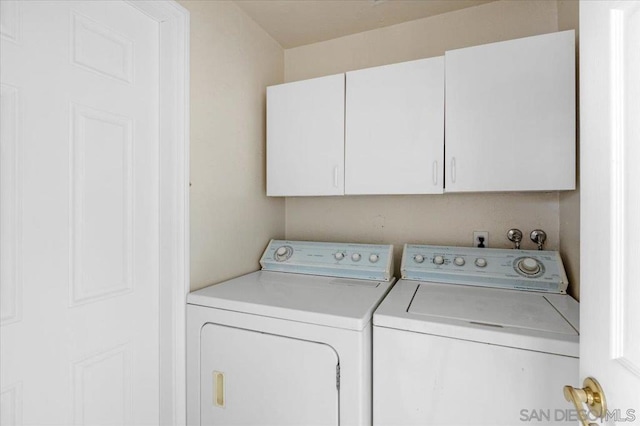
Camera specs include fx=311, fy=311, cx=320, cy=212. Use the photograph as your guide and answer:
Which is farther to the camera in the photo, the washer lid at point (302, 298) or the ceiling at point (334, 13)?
the ceiling at point (334, 13)

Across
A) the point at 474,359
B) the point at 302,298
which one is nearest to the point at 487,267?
the point at 474,359

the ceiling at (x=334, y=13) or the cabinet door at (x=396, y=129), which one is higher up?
the ceiling at (x=334, y=13)

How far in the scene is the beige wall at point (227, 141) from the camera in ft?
4.91

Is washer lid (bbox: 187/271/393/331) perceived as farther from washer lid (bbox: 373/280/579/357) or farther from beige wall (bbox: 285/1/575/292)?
beige wall (bbox: 285/1/575/292)

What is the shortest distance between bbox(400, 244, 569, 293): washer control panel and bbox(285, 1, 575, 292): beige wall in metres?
0.15

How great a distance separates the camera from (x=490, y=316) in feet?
3.67

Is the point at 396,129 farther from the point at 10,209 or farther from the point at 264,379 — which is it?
the point at 10,209

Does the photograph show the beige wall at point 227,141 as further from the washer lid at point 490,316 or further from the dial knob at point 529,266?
the dial knob at point 529,266

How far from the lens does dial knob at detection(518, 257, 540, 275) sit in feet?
4.83

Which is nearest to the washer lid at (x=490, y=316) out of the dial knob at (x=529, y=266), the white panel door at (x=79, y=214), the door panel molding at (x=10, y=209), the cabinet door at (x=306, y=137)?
the dial knob at (x=529, y=266)

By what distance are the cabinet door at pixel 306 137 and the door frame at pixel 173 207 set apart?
56cm

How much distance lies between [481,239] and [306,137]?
1163mm

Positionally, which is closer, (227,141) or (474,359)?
(474,359)

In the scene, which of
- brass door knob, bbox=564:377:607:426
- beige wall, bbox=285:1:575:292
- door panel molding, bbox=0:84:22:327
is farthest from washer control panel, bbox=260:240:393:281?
door panel molding, bbox=0:84:22:327
